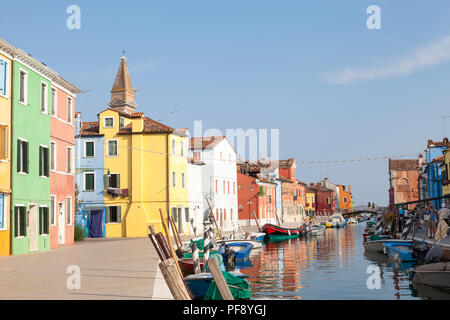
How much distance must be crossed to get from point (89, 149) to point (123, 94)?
48.1ft

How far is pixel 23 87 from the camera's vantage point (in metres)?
25.3

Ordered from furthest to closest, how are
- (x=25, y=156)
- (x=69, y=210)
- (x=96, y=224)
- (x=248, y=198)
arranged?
(x=248, y=198) < (x=96, y=224) < (x=69, y=210) < (x=25, y=156)

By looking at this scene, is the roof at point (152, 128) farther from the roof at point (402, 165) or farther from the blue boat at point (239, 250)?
the roof at point (402, 165)

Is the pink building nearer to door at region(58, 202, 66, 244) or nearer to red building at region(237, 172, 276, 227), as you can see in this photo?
door at region(58, 202, 66, 244)

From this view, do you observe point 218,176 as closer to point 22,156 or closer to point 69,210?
point 69,210

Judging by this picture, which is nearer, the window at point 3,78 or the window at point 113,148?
the window at point 3,78

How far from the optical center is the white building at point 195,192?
4950 centimetres

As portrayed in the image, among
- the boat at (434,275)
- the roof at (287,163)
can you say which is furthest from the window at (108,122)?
the roof at (287,163)

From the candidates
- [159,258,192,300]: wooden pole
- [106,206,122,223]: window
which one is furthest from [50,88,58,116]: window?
[159,258,192,300]: wooden pole

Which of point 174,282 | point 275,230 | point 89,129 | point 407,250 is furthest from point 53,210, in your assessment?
point 275,230

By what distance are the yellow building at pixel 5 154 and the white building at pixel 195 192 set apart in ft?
86.0
